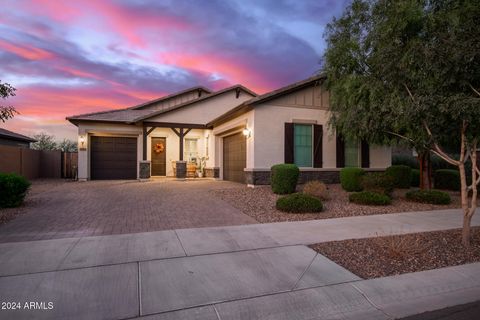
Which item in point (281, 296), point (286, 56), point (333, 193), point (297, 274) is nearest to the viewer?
point (281, 296)

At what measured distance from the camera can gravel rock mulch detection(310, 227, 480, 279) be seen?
4.29 m

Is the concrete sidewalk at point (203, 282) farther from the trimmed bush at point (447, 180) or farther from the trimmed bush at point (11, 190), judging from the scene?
the trimmed bush at point (447, 180)

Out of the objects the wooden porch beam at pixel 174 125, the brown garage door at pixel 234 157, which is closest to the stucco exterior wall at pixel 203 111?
the wooden porch beam at pixel 174 125

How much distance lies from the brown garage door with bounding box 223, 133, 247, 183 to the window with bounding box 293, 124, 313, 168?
259cm

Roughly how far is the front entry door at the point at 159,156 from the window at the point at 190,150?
1448 millimetres

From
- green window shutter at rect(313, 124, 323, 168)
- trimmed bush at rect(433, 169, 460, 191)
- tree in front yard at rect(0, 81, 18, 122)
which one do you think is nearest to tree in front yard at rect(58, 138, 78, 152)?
tree in front yard at rect(0, 81, 18, 122)

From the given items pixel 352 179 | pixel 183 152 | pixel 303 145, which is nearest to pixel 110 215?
pixel 352 179

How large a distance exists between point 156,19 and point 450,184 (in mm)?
15204

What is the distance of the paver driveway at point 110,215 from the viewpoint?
594cm

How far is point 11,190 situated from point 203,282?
7.49 m

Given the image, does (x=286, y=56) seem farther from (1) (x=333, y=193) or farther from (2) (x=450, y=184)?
(2) (x=450, y=184)

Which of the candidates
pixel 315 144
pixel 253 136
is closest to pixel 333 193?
pixel 315 144

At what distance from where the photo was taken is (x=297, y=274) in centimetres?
397

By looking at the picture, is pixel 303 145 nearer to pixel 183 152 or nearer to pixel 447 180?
pixel 447 180
